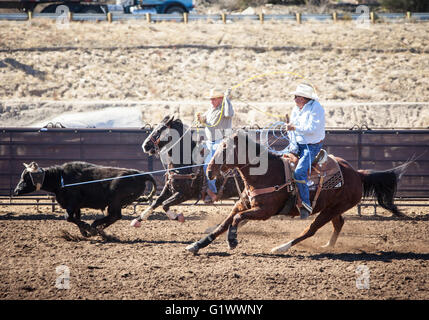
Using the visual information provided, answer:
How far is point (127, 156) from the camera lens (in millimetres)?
12234

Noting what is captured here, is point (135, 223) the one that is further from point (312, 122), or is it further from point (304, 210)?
point (312, 122)

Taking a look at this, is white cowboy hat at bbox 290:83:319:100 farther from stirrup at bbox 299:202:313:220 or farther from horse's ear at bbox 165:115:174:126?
horse's ear at bbox 165:115:174:126

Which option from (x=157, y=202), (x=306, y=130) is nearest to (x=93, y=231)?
(x=157, y=202)

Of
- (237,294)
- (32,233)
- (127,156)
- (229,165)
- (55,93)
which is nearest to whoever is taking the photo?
(237,294)

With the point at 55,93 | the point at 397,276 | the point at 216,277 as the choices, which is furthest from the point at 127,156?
the point at 55,93

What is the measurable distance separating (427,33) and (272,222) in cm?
2278

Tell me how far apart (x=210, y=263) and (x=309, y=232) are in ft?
5.70

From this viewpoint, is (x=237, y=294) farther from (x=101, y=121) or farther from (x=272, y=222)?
(x=101, y=121)

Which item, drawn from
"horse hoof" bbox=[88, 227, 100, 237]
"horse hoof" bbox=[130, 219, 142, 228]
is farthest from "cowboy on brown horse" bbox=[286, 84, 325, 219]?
"horse hoof" bbox=[88, 227, 100, 237]

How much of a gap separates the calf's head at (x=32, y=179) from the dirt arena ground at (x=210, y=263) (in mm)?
875

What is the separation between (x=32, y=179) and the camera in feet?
29.7

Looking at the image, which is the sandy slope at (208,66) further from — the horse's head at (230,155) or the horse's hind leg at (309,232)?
the horse's head at (230,155)

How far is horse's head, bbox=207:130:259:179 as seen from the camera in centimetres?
753

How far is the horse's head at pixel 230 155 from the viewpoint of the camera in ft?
A: 24.7
